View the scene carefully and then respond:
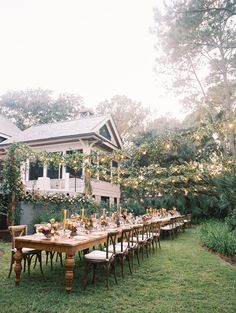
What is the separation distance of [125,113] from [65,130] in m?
15.4

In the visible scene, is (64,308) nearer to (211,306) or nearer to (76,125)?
(211,306)

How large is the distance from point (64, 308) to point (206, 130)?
308 inches

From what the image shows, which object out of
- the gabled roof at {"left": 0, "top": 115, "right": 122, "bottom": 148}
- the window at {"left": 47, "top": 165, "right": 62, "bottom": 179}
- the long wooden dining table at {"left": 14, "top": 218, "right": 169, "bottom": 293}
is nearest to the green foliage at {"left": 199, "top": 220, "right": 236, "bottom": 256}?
the long wooden dining table at {"left": 14, "top": 218, "right": 169, "bottom": 293}

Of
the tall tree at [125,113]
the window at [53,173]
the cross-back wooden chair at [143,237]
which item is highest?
the tall tree at [125,113]

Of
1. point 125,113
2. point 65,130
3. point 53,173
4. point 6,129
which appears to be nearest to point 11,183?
point 53,173

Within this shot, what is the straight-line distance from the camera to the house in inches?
679

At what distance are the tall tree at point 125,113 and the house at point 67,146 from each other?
11342 mm

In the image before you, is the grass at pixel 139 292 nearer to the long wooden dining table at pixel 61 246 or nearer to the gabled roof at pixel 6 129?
the long wooden dining table at pixel 61 246

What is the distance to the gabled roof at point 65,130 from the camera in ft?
58.6

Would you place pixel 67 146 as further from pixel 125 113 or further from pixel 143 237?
pixel 125 113

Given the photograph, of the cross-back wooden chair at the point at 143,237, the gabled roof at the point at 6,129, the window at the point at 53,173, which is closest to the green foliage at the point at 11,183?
the cross-back wooden chair at the point at 143,237

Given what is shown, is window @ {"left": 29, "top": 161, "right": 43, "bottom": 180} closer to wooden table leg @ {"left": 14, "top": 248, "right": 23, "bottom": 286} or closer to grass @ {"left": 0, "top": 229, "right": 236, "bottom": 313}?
grass @ {"left": 0, "top": 229, "right": 236, "bottom": 313}

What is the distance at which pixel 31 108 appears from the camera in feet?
116

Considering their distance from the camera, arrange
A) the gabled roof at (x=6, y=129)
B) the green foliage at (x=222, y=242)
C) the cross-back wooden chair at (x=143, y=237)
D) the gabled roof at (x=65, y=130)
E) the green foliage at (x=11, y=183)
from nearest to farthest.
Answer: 1. the cross-back wooden chair at (x=143, y=237)
2. the green foliage at (x=222, y=242)
3. the green foliage at (x=11, y=183)
4. the gabled roof at (x=65, y=130)
5. the gabled roof at (x=6, y=129)
